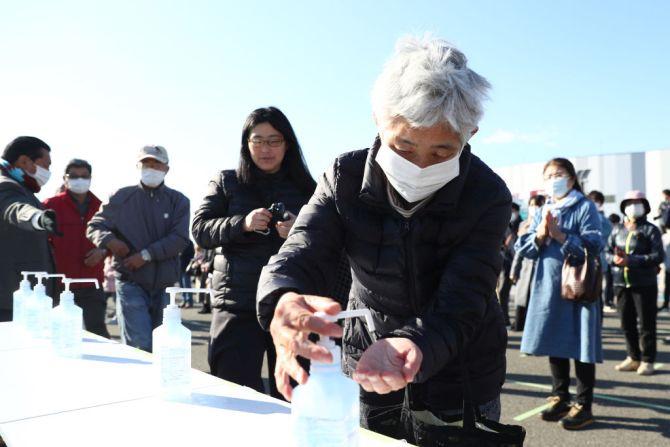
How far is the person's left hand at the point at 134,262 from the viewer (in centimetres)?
414

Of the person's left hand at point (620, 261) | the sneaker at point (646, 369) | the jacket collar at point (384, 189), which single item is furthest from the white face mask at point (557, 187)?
the jacket collar at point (384, 189)

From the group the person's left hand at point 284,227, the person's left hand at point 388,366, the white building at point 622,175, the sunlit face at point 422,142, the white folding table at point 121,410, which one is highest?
the white building at point 622,175

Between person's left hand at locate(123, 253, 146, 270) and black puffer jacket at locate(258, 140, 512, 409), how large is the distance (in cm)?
286

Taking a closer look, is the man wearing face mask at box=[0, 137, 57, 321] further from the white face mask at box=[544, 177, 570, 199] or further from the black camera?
the white face mask at box=[544, 177, 570, 199]

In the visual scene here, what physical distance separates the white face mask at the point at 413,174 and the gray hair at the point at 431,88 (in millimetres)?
97

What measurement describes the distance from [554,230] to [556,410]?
1.43 meters

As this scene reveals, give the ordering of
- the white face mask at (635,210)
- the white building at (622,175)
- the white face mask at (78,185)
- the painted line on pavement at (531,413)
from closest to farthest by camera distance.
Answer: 1. the painted line on pavement at (531,413)
2. the white face mask at (78,185)
3. the white face mask at (635,210)
4. the white building at (622,175)

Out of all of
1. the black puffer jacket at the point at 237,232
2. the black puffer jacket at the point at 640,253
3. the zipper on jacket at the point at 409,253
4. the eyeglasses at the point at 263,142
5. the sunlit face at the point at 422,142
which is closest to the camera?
the sunlit face at the point at 422,142

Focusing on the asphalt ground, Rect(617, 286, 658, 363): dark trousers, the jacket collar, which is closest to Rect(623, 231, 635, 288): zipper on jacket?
Rect(617, 286, 658, 363): dark trousers

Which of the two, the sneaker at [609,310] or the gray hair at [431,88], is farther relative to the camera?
the sneaker at [609,310]

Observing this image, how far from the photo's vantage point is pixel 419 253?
1.57 meters

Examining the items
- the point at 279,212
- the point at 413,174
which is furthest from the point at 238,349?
the point at 413,174

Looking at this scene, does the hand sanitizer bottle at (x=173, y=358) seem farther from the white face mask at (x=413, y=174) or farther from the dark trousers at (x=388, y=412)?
the white face mask at (x=413, y=174)

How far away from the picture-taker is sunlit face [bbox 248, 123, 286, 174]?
9.41 ft
